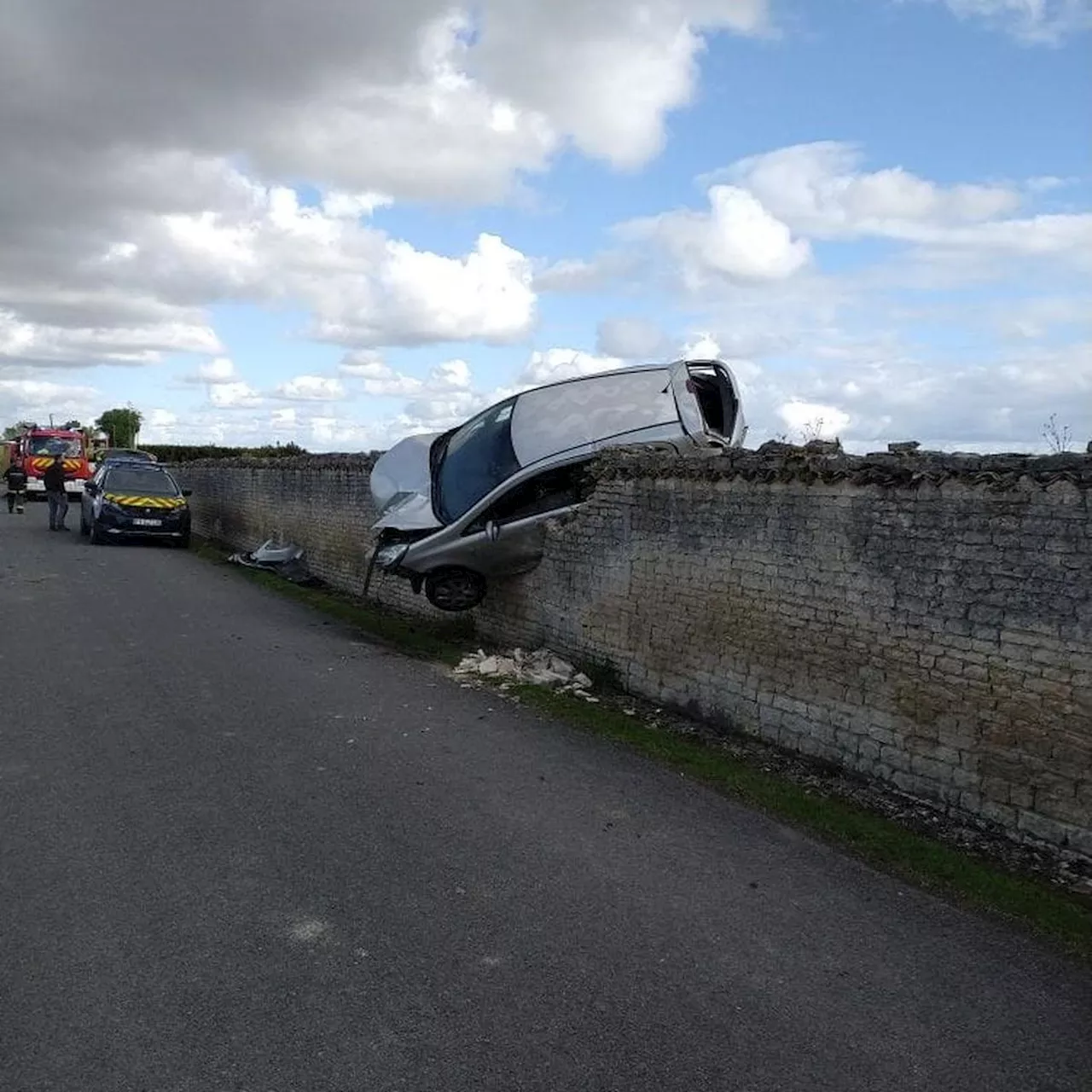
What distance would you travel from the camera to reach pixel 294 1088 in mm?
3100

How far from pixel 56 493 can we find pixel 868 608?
69.8 feet

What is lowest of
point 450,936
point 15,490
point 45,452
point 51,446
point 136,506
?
point 450,936

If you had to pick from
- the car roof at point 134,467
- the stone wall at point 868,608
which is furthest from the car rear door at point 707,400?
the car roof at point 134,467

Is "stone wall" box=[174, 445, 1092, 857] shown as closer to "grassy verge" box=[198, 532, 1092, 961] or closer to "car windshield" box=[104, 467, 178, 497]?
"grassy verge" box=[198, 532, 1092, 961]

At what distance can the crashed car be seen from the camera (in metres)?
10.2

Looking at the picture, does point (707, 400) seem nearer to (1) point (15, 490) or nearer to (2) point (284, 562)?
(2) point (284, 562)

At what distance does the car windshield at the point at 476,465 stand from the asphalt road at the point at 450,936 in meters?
3.74

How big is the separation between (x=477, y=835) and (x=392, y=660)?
5212 millimetres

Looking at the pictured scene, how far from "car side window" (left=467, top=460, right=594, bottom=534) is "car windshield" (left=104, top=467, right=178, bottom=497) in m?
13.0

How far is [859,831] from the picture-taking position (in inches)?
223

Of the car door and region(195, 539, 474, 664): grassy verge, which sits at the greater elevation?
the car door

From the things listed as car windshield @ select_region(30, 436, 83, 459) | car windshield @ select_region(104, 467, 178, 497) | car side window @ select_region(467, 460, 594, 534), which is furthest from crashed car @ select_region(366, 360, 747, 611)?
car windshield @ select_region(30, 436, 83, 459)

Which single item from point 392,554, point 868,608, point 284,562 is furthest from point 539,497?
point 284,562

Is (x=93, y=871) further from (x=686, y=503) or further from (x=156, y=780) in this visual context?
(x=686, y=503)
